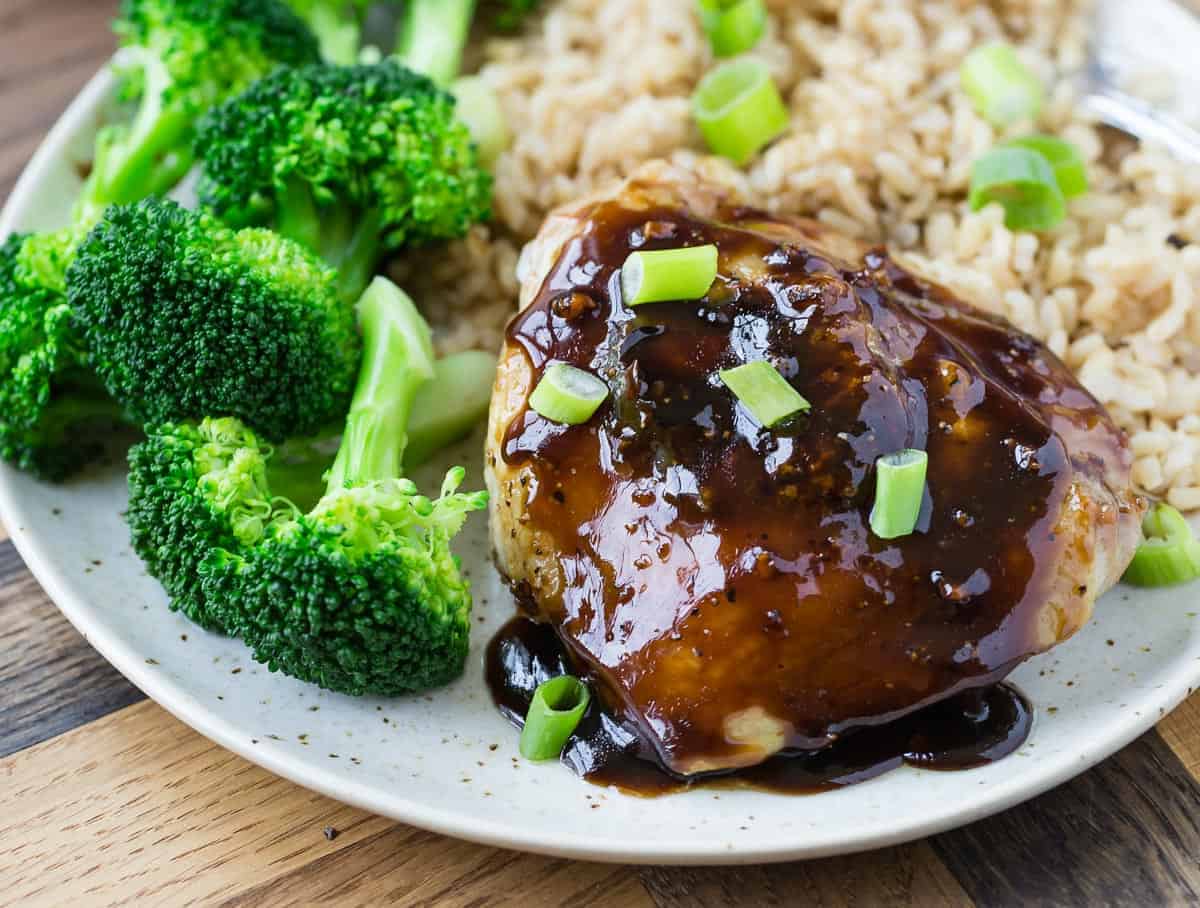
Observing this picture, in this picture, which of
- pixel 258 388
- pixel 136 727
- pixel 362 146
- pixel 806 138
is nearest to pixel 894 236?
pixel 806 138

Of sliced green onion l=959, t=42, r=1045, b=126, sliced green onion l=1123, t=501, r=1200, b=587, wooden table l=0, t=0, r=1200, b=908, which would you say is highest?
sliced green onion l=959, t=42, r=1045, b=126

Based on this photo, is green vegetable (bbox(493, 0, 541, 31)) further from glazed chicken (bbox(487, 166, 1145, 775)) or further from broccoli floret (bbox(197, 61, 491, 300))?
glazed chicken (bbox(487, 166, 1145, 775))

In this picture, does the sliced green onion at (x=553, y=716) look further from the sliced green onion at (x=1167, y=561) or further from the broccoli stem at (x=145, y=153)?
the broccoli stem at (x=145, y=153)

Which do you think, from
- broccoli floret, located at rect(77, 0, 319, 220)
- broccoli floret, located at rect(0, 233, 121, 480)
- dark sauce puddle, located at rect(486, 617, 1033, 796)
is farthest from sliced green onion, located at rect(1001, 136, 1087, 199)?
broccoli floret, located at rect(0, 233, 121, 480)

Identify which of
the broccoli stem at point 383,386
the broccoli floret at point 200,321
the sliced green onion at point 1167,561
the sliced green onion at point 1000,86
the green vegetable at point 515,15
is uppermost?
the sliced green onion at point 1000,86

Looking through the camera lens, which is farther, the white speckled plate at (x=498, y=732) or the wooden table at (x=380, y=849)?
the wooden table at (x=380, y=849)

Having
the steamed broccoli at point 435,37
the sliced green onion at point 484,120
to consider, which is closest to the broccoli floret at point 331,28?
the steamed broccoli at point 435,37

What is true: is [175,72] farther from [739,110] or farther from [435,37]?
[739,110]
